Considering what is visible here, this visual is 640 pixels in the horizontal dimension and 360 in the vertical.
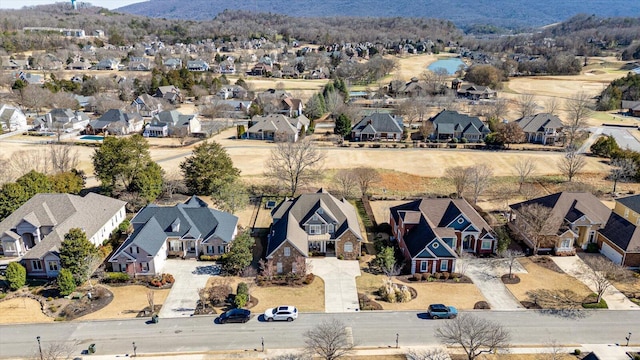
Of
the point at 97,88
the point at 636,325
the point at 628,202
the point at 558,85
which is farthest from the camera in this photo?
the point at 558,85

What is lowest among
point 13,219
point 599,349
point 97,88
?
point 599,349

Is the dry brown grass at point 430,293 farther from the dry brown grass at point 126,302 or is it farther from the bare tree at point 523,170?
the bare tree at point 523,170

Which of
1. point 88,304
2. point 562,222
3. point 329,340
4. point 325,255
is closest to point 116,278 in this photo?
point 88,304

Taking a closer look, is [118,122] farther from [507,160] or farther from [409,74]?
[409,74]

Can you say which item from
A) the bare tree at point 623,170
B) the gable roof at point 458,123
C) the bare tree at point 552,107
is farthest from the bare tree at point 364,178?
the bare tree at point 552,107

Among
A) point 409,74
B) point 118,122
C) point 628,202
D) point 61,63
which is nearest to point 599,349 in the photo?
point 628,202

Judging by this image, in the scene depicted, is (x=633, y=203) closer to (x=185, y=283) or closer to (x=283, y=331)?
(x=283, y=331)

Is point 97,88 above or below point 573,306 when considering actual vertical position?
above

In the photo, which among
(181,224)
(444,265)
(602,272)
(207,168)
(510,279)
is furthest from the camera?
(207,168)
